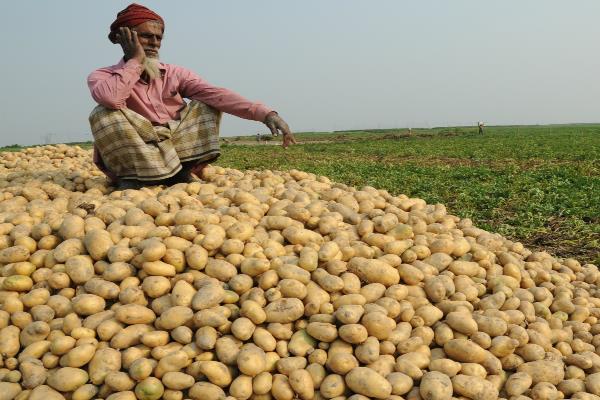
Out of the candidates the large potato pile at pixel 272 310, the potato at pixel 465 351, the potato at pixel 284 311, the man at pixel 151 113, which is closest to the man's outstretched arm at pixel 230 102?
the man at pixel 151 113

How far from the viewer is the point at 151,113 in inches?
195

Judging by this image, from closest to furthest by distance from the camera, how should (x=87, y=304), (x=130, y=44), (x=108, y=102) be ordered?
(x=87, y=304), (x=108, y=102), (x=130, y=44)

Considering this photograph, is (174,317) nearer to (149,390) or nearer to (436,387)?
(149,390)

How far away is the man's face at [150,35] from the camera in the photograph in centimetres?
462

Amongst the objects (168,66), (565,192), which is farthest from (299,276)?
(565,192)

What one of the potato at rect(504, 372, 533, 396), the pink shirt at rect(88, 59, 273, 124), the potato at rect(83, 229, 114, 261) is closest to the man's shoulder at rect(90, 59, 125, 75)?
the pink shirt at rect(88, 59, 273, 124)

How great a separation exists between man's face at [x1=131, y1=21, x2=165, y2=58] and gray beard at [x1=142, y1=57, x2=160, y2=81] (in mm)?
74

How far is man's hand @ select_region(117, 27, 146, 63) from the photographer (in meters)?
4.50

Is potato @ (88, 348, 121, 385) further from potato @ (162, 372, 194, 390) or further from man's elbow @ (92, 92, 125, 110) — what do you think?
man's elbow @ (92, 92, 125, 110)

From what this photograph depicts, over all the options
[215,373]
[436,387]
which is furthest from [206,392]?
[436,387]

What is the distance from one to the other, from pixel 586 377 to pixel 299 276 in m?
1.52

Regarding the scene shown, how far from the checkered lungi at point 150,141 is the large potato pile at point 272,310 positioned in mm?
1066

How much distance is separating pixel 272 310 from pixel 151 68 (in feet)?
10.1

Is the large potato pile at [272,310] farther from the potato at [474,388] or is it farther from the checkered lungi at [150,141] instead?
the checkered lungi at [150,141]
